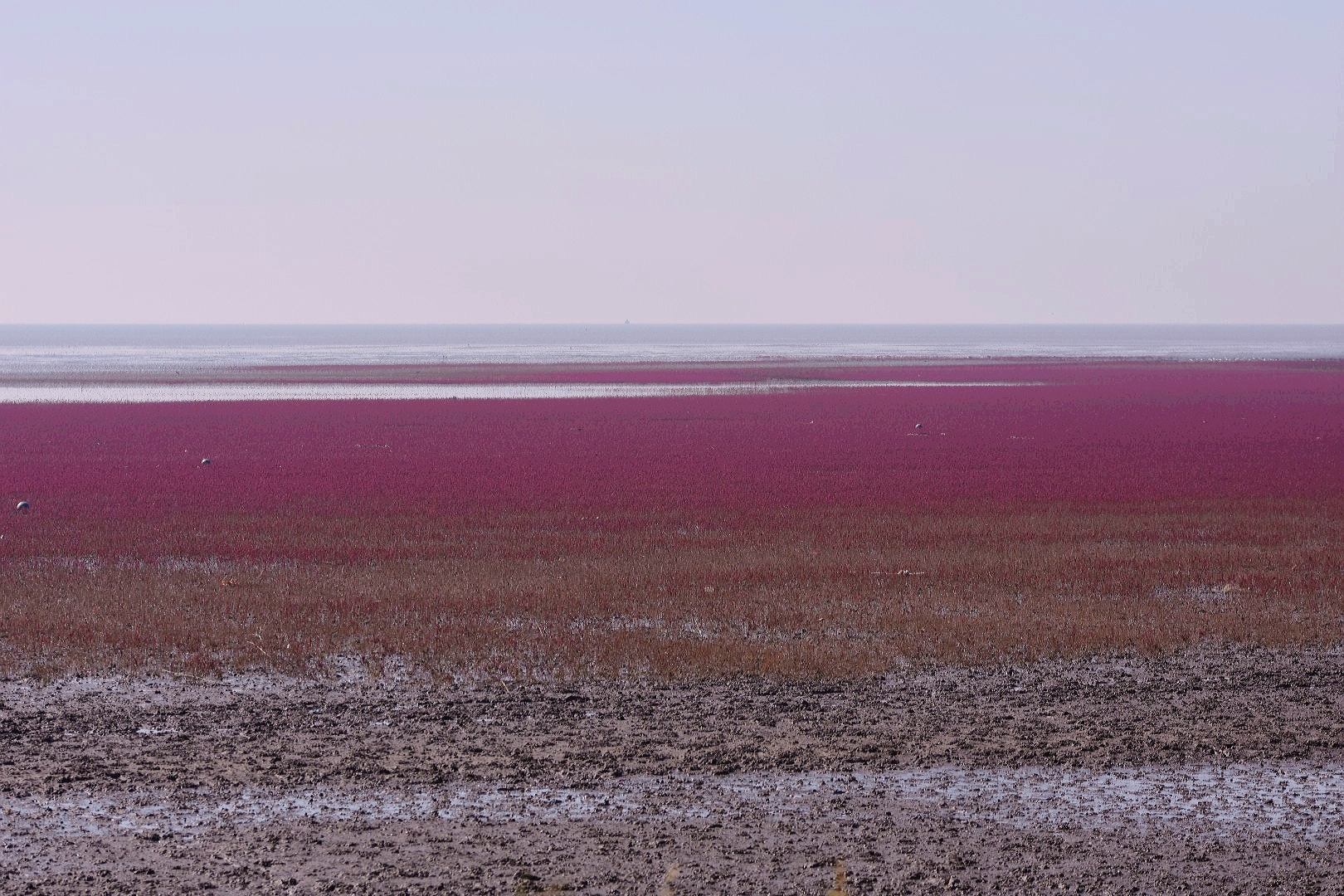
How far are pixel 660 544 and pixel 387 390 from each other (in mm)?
45183

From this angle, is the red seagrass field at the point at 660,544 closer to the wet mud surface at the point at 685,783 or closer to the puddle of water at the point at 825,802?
the wet mud surface at the point at 685,783

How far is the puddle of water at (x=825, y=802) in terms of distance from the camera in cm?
793

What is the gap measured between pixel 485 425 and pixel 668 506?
735 inches

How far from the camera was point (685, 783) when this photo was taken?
866cm

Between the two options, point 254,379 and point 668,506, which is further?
point 254,379

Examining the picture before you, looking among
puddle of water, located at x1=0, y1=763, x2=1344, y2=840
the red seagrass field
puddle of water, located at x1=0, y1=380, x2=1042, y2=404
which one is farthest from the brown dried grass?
puddle of water, located at x1=0, y1=380, x2=1042, y2=404

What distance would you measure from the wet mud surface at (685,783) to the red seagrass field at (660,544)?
1.14 meters

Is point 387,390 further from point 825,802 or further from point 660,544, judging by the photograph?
point 825,802

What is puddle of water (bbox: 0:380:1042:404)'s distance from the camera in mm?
55500

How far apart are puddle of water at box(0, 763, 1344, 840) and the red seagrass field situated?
3082mm

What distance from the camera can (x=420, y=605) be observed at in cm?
1452

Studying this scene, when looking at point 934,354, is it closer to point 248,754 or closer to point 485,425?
point 485,425

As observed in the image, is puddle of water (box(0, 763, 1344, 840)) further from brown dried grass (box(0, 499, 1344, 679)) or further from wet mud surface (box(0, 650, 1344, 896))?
brown dried grass (box(0, 499, 1344, 679))

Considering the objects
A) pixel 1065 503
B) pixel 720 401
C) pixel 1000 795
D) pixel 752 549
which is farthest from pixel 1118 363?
pixel 1000 795
